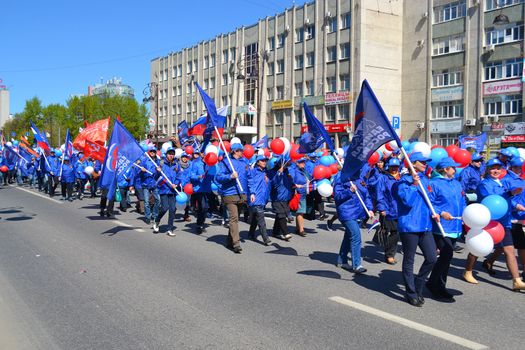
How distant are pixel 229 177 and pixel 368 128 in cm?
327

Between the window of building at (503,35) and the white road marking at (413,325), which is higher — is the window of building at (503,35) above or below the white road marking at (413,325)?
above

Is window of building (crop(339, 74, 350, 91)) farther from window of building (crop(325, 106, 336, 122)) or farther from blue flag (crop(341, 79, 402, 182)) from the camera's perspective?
blue flag (crop(341, 79, 402, 182))

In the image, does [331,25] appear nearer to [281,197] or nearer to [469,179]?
[469,179]

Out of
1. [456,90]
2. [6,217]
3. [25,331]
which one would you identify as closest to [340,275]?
[25,331]

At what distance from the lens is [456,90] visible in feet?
131

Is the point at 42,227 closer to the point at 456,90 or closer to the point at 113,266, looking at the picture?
the point at 113,266

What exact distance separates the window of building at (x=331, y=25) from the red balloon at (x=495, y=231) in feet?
140

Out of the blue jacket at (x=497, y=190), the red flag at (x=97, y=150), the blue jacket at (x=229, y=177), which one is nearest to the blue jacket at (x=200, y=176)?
the blue jacket at (x=229, y=177)

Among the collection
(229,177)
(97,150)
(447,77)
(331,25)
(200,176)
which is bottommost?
(200,176)

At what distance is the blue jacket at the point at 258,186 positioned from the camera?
973 centimetres

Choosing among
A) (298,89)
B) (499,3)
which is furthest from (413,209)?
(298,89)

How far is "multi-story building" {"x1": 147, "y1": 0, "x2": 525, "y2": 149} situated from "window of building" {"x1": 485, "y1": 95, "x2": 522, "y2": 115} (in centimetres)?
7

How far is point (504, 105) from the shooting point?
36.4 meters

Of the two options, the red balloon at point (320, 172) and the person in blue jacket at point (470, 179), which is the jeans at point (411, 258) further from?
the person in blue jacket at point (470, 179)
